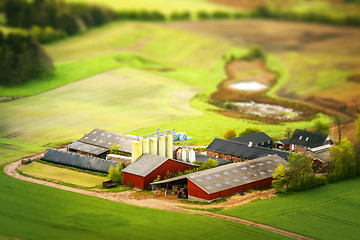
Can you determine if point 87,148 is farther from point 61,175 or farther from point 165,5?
point 165,5

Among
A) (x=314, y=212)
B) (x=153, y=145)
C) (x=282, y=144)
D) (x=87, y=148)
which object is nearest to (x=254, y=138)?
(x=282, y=144)

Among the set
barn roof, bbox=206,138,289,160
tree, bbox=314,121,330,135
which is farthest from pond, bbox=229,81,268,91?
barn roof, bbox=206,138,289,160

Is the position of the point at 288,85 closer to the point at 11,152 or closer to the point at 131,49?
the point at 131,49

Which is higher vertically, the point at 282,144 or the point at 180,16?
the point at 180,16

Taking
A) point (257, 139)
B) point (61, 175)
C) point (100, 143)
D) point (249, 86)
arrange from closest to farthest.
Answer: point (61, 175) < point (100, 143) < point (257, 139) < point (249, 86)

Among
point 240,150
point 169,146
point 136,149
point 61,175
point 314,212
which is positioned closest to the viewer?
point 314,212

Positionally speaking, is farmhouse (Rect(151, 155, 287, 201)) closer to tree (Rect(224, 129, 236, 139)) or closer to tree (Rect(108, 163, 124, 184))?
tree (Rect(108, 163, 124, 184))
